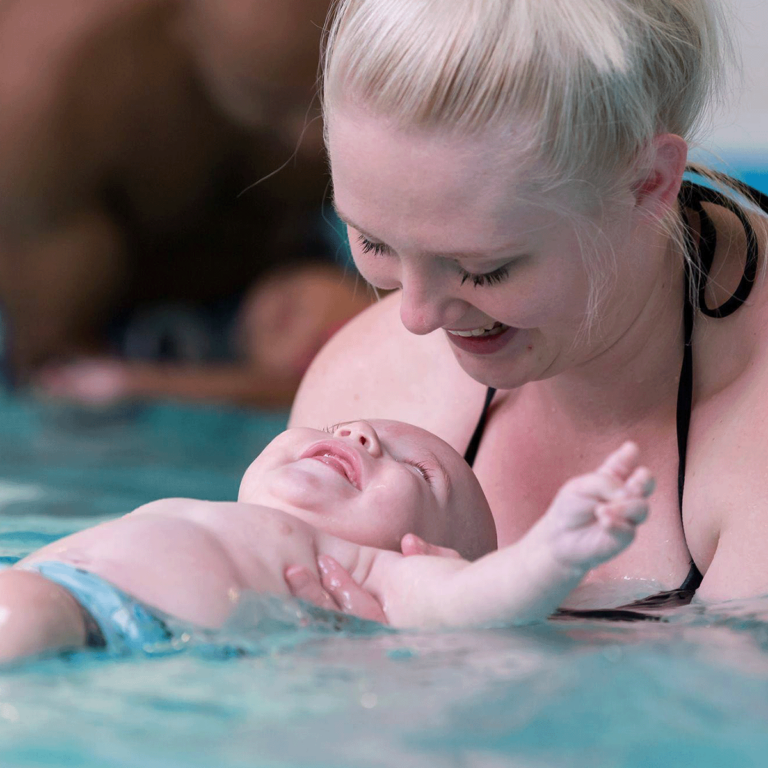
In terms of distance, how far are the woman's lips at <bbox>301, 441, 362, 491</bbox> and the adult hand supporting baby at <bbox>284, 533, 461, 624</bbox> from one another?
0.16m

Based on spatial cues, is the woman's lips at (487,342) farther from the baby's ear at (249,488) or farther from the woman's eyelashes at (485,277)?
the baby's ear at (249,488)

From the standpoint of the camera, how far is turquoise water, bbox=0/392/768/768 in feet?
3.08

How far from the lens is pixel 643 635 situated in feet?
4.27

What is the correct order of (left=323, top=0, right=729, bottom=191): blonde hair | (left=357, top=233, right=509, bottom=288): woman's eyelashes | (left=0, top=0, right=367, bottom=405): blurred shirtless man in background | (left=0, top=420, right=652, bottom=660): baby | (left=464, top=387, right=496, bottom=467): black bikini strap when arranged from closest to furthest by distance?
(left=0, top=420, right=652, bottom=660): baby
(left=323, top=0, right=729, bottom=191): blonde hair
(left=357, top=233, right=509, bottom=288): woman's eyelashes
(left=464, top=387, right=496, bottom=467): black bikini strap
(left=0, top=0, right=367, bottom=405): blurred shirtless man in background

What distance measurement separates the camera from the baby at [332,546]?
105 cm

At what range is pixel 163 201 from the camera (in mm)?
5273

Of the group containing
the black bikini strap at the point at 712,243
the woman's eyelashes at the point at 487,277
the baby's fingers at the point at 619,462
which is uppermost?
the black bikini strap at the point at 712,243

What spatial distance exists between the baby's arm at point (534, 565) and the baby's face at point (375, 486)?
87mm

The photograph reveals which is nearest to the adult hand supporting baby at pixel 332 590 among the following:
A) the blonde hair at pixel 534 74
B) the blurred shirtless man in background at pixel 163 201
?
the blonde hair at pixel 534 74

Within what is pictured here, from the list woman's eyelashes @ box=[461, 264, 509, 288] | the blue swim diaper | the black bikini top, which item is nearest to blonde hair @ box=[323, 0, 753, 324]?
woman's eyelashes @ box=[461, 264, 509, 288]

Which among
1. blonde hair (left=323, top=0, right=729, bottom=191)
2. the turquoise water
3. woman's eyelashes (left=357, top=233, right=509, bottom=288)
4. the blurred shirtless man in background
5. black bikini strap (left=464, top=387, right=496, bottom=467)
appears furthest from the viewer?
the blurred shirtless man in background

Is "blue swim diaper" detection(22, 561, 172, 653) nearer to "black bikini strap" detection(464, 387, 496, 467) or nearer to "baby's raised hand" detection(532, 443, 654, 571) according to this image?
"baby's raised hand" detection(532, 443, 654, 571)

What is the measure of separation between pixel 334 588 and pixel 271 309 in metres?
4.03

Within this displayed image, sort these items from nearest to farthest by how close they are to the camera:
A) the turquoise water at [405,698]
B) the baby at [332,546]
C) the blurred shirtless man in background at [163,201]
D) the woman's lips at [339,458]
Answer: the turquoise water at [405,698] < the baby at [332,546] < the woman's lips at [339,458] < the blurred shirtless man in background at [163,201]
